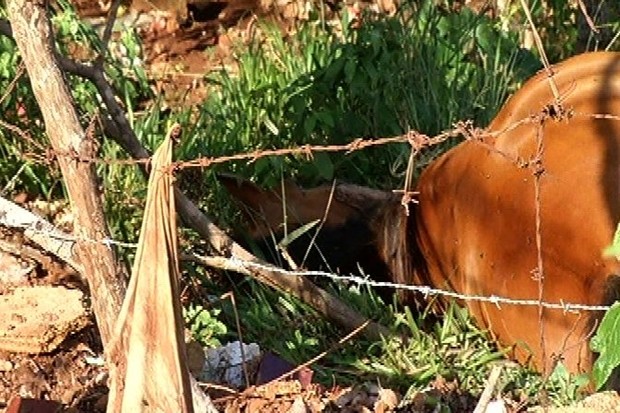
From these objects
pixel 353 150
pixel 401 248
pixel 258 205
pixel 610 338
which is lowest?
pixel 401 248

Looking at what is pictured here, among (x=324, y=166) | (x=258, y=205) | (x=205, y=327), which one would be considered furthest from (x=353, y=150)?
(x=324, y=166)

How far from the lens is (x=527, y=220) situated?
351 centimetres

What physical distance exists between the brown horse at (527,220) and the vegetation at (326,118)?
135mm

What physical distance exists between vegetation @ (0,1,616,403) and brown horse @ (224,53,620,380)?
135 millimetres

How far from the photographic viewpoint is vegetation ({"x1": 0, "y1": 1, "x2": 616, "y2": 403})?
3.74 m

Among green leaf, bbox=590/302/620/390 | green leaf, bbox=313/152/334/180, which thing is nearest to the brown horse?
green leaf, bbox=313/152/334/180

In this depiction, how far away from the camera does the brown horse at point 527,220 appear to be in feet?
11.0

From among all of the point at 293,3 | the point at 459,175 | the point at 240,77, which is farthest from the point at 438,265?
the point at 293,3

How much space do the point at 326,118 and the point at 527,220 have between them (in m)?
1.20

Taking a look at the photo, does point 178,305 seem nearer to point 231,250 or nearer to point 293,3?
point 231,250

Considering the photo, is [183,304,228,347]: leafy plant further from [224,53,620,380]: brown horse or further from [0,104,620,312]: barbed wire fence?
[224,53,620,380]: brown horse

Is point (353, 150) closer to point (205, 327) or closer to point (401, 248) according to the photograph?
point (205, 327)

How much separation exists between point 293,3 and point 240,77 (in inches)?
35.2

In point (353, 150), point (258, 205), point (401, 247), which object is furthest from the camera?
point (258, 205)
